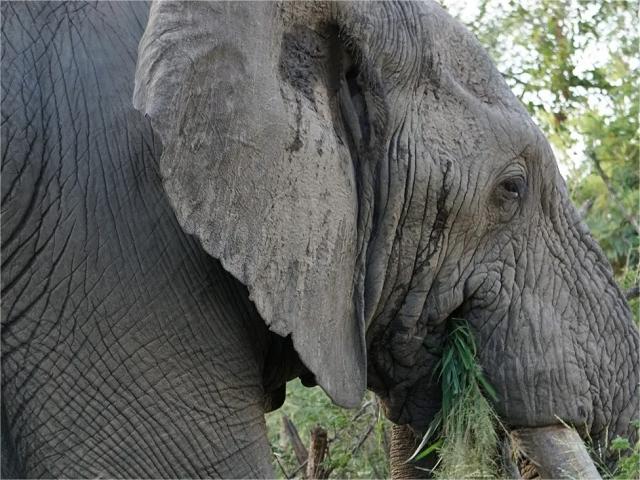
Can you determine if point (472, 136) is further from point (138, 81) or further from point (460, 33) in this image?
point (138, 81)

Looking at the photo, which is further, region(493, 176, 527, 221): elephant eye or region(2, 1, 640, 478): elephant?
region(493, 176, 527, 221): elephant eye

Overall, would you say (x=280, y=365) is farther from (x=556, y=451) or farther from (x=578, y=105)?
(x=578, y=105)

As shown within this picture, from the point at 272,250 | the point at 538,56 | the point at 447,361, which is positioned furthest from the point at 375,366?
the point at 538,56

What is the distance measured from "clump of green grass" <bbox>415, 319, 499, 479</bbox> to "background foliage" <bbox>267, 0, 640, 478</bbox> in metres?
1.87

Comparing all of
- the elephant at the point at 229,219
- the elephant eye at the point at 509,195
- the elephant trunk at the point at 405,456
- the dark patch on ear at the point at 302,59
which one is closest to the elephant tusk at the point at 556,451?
the elephant at the point at 229,219

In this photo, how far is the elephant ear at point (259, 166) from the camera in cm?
313

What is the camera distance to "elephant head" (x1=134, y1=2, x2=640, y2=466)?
319 cm

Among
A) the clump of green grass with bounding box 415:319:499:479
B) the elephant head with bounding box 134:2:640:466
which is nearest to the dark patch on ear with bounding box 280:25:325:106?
the elephant head with bounding box 134:2:640:466

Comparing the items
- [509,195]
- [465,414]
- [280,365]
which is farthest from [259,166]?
[465,414]

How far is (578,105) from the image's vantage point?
7.19 metres

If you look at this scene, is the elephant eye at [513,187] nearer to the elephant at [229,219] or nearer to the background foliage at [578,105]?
the elephant at [229,219]

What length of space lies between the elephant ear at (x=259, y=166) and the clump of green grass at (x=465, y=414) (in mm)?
362

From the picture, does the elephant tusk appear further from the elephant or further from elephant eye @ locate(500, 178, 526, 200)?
elephant eye @ locate(500, 178, 526, 200)

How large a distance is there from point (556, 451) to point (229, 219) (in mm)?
1150
